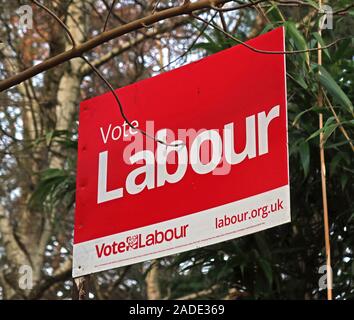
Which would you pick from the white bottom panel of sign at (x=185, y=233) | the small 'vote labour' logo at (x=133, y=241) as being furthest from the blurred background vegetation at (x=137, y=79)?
the small 'vote labour' logo at (x=133, y=241)

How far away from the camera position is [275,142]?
9.14 ft

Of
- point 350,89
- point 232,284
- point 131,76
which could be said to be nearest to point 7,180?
point 131,76

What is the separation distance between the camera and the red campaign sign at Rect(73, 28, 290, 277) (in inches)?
110

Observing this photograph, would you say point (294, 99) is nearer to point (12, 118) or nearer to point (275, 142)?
point (275, 142)

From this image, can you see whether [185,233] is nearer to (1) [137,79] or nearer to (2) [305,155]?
(2) [305,155]

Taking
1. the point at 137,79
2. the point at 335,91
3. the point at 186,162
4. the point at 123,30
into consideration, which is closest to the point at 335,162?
the point at 335,91

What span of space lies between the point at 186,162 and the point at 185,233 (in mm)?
237

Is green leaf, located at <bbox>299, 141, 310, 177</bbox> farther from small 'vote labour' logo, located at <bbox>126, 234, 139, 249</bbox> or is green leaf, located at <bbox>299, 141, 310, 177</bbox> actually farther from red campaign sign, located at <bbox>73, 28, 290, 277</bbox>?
small 'vote labour' logo, located at <bbox>126, 234, 139, 249</bbox>

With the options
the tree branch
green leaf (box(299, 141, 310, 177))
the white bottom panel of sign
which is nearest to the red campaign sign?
the white bottom panel of sign

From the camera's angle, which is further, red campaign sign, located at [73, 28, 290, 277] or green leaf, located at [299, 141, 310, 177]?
green leaf, located at [299, 141, 310, 177]

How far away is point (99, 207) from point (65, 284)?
3695mm

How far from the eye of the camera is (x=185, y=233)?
2.85 m
